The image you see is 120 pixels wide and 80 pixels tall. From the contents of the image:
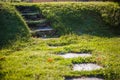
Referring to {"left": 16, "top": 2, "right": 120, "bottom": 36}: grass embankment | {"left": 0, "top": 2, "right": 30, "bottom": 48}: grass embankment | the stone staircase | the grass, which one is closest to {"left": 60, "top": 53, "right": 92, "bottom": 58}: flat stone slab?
the grass

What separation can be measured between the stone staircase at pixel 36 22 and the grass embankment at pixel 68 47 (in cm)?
27

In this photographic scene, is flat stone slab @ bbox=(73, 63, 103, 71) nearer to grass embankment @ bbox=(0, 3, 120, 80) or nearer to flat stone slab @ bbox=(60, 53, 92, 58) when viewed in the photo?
grass embankment @ bbox=(0, 3, 120, 80)

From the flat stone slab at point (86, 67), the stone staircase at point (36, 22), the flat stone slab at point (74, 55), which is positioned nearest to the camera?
the flat stone slab at point (86, 67)

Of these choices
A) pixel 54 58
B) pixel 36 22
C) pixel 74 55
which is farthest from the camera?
pixel 36 22

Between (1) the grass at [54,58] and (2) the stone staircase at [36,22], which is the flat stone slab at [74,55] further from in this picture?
(2) the stone staircase at [36,22]

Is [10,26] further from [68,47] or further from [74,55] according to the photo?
[74,55]

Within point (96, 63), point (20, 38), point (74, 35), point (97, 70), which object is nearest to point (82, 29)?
point (74, 35)

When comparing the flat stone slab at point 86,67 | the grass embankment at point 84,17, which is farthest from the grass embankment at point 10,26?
the flat stone slab at point 86,67

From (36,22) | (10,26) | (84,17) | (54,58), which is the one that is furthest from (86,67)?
(84,17)

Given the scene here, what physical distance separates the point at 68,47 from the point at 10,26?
109 inches

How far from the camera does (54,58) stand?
7.69 meters

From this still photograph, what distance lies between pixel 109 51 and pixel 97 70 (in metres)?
1.96

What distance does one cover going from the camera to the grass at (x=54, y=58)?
638 centimetres

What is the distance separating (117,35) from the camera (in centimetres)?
1133
